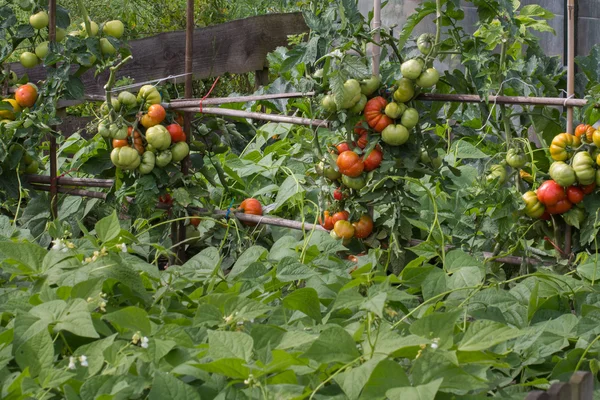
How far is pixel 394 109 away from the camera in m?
2.09

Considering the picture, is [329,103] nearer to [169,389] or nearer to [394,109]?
[394,109]

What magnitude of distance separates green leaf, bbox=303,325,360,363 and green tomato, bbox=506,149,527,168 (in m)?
1.13

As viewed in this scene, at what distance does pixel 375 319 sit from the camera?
124cm

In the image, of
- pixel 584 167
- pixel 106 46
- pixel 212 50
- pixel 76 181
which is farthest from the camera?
pixel 212 50

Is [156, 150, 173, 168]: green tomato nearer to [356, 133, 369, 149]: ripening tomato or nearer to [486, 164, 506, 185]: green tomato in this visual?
A: [356, 133, 369, 149]: ripening tomato

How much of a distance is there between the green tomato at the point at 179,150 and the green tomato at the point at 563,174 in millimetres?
1085

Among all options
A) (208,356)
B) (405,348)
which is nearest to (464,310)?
(405,348)

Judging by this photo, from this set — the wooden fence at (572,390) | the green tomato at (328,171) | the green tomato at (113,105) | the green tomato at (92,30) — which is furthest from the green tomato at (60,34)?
the wooden fence at (572,390)

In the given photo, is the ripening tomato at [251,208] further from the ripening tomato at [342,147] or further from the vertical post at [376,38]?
the vertical post at [376,38]

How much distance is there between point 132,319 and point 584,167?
3.89 ft

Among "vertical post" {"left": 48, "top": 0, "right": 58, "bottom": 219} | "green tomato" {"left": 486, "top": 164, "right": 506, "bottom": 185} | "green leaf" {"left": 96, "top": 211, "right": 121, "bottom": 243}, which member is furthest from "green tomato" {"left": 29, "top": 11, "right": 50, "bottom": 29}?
"green tomato" {"left": 486, "top": 164, "right": 506, "bottom": 185}

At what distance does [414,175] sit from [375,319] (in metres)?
1.02

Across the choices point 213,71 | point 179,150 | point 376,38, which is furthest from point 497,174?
point 213,71

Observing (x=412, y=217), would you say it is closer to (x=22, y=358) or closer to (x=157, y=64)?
(x=22, y=358)
